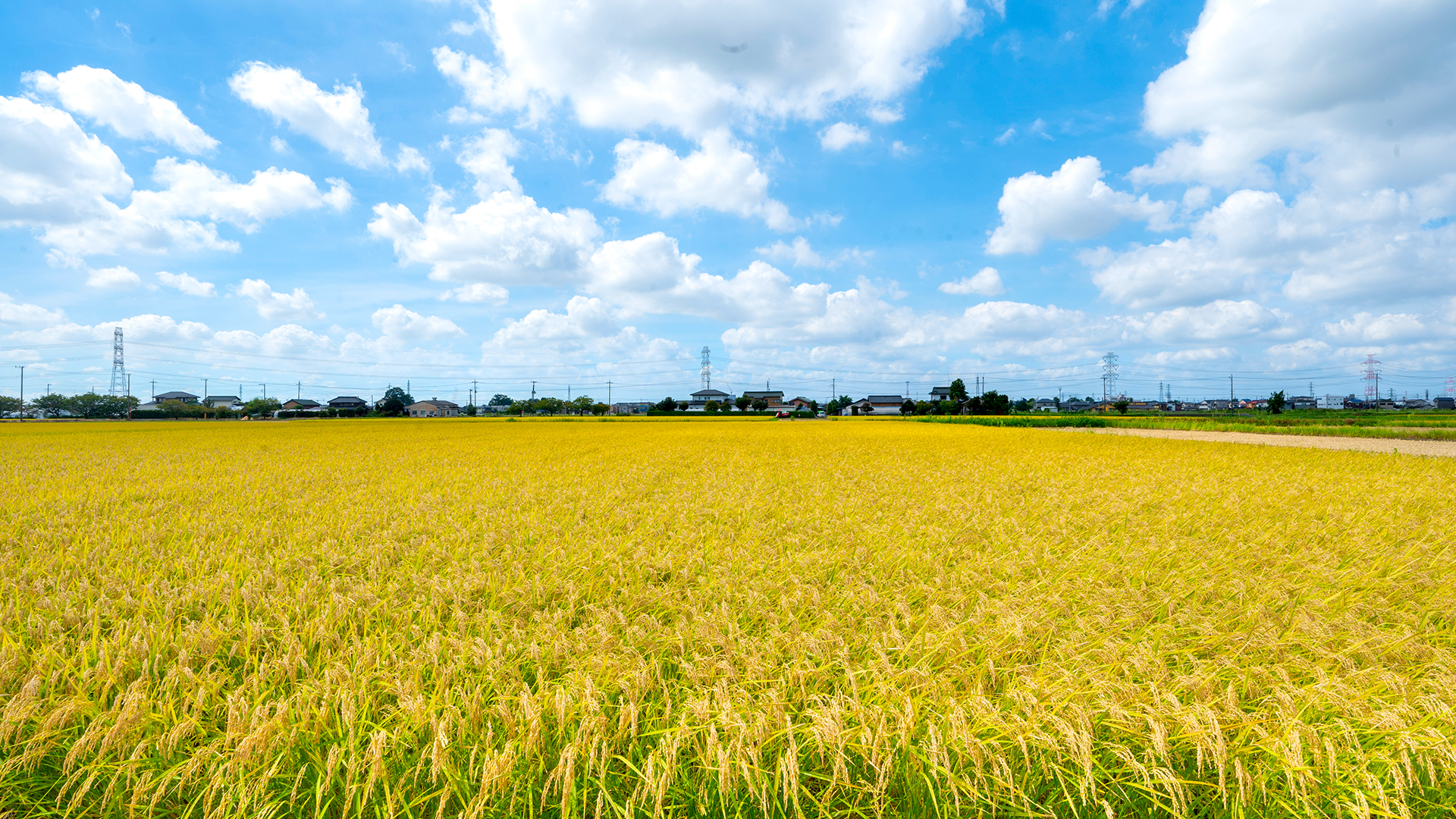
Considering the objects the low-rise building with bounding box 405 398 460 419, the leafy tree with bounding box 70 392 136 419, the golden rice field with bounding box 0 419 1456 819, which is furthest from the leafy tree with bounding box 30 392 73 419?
the golden rice field with bounding box 0 419 1456 819

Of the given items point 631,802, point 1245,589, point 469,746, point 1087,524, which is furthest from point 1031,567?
point 469,746

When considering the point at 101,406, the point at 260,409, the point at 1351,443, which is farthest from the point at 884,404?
the point at 101,406

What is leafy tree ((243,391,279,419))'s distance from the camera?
105m

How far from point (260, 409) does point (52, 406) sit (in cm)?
2828

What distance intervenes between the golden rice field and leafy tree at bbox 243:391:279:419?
126503 millimetres

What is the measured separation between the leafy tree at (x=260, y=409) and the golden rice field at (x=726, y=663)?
12650 centimetres

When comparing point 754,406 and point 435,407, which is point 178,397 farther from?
point 754,406

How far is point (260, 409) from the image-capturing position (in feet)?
352

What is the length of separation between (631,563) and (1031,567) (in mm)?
3344

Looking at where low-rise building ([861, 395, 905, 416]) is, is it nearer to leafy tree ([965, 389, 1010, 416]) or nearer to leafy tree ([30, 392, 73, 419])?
leafy tree ([965, 389, 1010, 416])

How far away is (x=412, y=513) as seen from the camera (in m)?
6.72

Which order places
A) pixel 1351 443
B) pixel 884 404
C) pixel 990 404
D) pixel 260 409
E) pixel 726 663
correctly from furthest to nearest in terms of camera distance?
pixel 884 404 < pixel 260 409 < pixel 990 404 < pixel 1351 443 < pixel 726 663

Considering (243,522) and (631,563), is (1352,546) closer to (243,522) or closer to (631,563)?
(631,563)

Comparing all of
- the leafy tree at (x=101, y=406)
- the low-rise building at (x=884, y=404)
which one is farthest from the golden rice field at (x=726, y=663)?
the low-rise building at (x=884, y=404)
